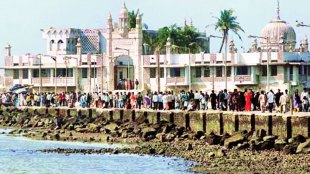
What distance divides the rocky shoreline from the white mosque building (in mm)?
20889

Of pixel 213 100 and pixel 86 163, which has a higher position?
pixel 213 100

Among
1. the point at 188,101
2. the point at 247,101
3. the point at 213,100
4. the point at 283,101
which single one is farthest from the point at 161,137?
the point at 188,101

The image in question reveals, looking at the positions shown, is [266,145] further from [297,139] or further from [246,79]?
[246,79]

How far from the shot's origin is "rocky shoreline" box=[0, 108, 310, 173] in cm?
3772

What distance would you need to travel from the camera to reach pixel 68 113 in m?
69.1

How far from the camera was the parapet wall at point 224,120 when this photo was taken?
4512 cm

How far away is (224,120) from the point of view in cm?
5088

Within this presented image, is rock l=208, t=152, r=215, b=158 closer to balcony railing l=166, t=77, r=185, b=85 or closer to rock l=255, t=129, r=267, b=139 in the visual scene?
rock l=255, t=129, r=267, b=139

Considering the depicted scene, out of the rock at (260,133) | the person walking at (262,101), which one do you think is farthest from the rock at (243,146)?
the person walking at (262,101)

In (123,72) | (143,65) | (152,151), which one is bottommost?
(152,151)

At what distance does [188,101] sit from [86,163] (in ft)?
53.5

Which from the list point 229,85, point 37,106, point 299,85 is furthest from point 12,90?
point 299,85

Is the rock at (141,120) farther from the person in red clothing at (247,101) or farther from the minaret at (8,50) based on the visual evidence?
the minaret at (8,50)

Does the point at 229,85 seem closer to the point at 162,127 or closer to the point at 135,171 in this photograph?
the point at 162,127
